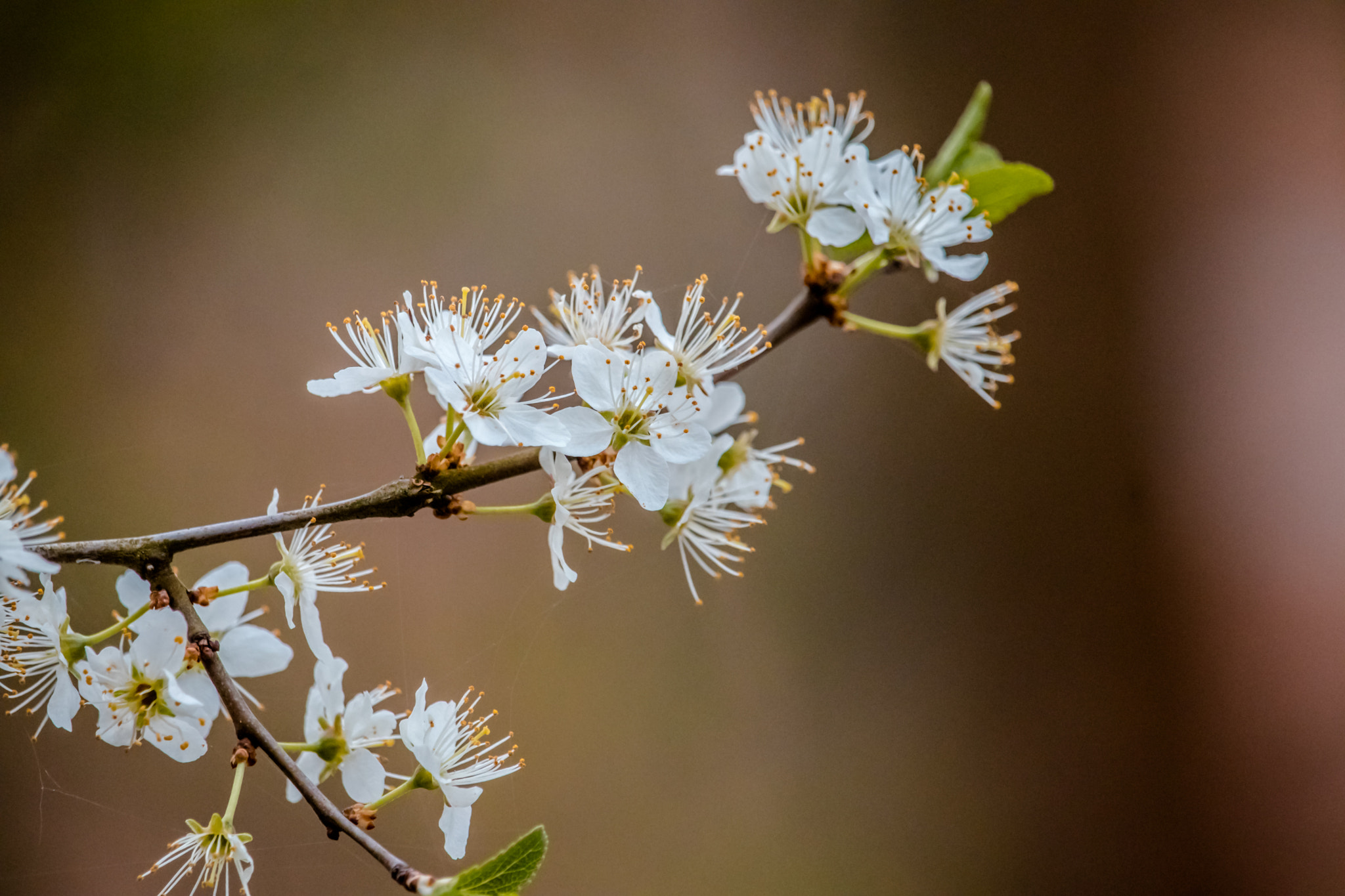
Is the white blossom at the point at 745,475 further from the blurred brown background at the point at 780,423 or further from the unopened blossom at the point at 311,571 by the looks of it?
the blurred brown background at the point at 780,423

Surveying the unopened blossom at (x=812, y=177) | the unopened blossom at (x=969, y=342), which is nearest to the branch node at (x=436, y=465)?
the unopened blossom at (x=812, y=177)

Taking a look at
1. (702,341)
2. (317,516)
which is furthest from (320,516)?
(702,341)

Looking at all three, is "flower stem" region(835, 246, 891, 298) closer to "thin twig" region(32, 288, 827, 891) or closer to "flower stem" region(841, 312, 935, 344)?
"flower stem" region(841, 312, 935, 344)

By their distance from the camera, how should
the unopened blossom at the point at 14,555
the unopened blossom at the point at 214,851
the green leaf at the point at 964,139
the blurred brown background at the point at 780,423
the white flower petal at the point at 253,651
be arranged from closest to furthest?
1. the unopened blossom at the point at 14,555
2. the unopened blossom at the point at 214,851
3. the white flower petal at the point at 253,651
4. the green leaf at the point at 964,139
5. the blurred brown background at the point at 780,423

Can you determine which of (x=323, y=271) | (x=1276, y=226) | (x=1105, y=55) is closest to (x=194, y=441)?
(x=323, y=271)

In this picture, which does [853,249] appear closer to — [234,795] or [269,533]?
[269,533]
